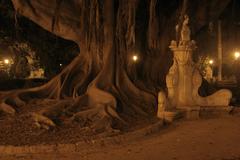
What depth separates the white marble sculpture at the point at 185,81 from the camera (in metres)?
13.1

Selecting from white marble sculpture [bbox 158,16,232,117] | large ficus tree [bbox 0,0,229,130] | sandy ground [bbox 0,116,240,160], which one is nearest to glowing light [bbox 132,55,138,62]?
large ficus tree [bbox 0,0,229,130]

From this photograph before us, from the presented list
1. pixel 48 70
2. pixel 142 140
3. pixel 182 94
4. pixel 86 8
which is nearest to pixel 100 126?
pixel 142 140

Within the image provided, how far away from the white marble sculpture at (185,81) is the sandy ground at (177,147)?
1815 mm

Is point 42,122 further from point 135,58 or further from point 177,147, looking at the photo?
point 135,58

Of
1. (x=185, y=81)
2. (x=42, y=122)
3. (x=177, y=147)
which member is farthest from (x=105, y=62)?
(x=177, y=147)

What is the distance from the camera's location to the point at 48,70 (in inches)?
968

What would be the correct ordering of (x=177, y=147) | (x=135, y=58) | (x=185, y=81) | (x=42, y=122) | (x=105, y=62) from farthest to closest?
(x=135, y=58) → (x=105, y=62) → (x=185, y=81) → (x=42, y=122) → (x=177, y=147)

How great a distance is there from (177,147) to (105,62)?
551cm

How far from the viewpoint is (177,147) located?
902cm

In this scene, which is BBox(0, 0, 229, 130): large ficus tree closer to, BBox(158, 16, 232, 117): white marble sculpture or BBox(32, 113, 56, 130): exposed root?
BBox(32, 113, 56, 130): exposed root

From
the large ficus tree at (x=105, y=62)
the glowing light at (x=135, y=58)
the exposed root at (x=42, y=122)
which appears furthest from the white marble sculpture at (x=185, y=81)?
the exposed root at (x=42, y=122)

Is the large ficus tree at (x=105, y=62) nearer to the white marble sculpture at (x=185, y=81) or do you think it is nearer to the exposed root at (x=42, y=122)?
the exposed root at (x=42, y=122)

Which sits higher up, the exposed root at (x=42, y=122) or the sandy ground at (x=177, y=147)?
the exposed root at (x=42, y=122)

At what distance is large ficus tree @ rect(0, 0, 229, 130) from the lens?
1227 cm
